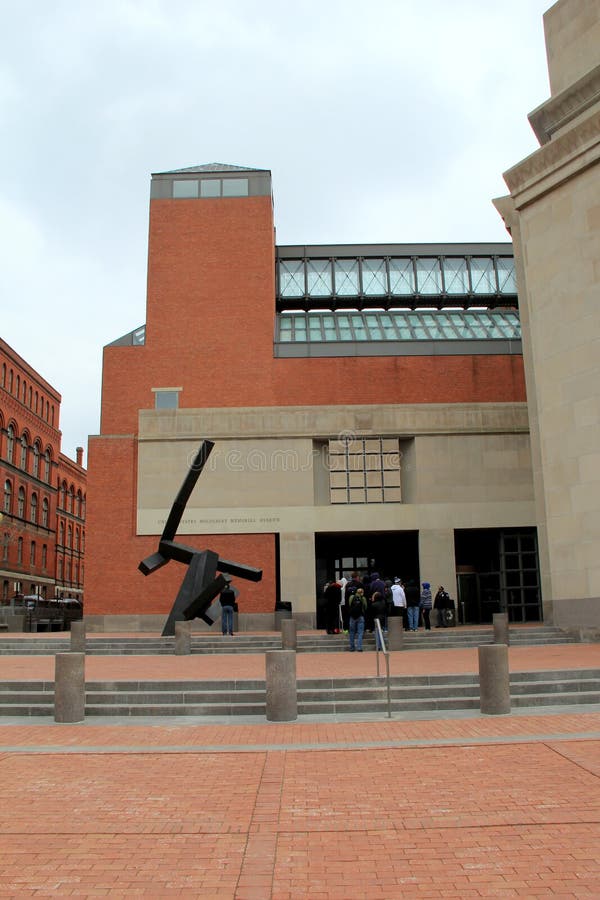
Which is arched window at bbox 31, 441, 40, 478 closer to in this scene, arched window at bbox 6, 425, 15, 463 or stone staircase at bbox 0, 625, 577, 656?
arched window at bbox 6, 425, 15, 463

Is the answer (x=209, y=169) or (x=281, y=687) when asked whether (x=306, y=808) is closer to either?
(x=281, y=687)

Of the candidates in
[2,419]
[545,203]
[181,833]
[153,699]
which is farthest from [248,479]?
[2,419]

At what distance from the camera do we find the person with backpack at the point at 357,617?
1741cm

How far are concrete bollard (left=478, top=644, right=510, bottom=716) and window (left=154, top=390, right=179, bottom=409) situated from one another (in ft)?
84.4

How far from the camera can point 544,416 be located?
2308 cm

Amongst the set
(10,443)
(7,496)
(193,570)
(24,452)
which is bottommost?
(193,570)

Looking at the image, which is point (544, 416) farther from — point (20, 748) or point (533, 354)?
point (20, 748)

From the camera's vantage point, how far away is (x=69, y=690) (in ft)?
35.4

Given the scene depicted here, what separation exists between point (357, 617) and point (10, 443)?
4792 centimetres

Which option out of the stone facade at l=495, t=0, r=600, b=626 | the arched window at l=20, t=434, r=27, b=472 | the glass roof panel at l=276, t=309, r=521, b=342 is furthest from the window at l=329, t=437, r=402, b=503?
the arched window at l=20, t=434, r=27, b=472

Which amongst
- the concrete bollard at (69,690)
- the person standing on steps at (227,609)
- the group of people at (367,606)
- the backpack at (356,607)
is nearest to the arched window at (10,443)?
the group of people at (367,606)

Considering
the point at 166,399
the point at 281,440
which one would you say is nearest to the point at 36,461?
the point at 166,399

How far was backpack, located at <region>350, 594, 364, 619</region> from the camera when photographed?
17.5 meters

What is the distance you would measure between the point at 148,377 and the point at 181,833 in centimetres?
3020
